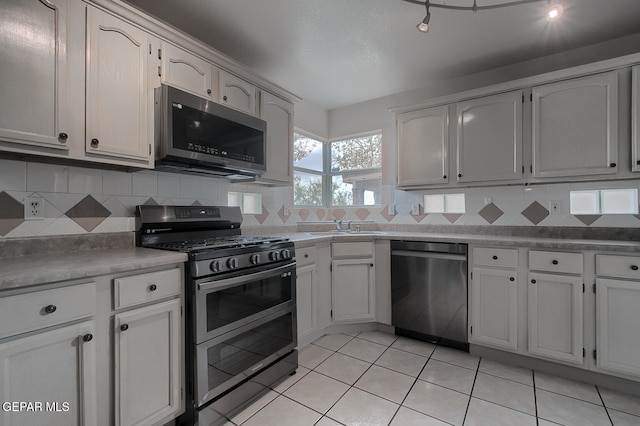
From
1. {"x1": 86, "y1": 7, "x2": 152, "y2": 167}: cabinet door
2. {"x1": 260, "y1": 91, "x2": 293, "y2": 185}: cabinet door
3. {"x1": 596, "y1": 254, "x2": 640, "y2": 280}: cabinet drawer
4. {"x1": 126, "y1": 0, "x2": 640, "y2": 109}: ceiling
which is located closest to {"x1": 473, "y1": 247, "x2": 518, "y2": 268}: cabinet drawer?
{"x1": 596, "y1": 254, "x2": 640, "y2": 280}: cabinet drawer

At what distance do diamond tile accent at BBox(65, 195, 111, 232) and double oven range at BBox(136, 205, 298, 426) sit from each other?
0.20 metres

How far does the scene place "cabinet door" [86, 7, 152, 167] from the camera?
1.48m

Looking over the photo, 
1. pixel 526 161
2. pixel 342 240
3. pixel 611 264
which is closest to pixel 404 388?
pixel 342 240

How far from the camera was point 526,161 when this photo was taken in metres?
2.38

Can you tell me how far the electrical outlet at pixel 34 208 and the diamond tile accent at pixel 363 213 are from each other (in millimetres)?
2792

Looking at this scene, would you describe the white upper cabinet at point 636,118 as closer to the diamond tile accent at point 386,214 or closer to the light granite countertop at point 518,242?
the light granite countertop at point 518,242

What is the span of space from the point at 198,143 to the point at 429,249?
2.00m

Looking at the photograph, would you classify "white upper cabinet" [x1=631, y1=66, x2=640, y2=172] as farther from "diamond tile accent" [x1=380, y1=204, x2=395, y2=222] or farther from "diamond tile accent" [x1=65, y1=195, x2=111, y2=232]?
"diamond tile accent" [x1=65, y1=195, x2=111, y2=232]

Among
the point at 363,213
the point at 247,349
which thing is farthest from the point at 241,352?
the point at 363,213

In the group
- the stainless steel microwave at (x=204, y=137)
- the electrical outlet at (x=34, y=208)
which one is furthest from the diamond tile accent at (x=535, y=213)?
the electrical outlet at (x=34, y=208)

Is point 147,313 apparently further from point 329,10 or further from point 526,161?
point 526,161

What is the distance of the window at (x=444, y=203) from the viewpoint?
2.96 metres

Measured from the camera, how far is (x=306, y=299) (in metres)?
2.43

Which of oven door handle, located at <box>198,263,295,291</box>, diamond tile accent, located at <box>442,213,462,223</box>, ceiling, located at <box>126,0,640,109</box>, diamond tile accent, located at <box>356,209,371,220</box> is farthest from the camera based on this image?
diamond tile accent, located at <box>356,209,371,220</box>
